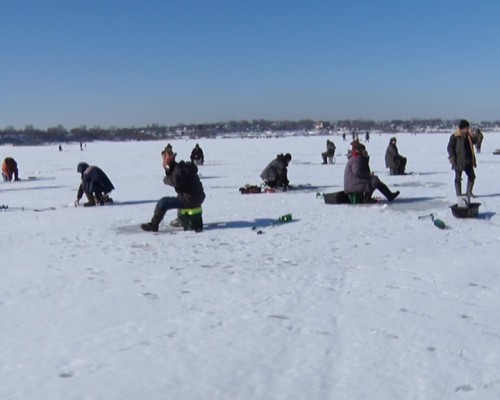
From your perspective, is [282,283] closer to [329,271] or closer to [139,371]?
[329,271]

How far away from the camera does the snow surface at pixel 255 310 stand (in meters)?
4.20

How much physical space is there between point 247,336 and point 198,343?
0.40 meters

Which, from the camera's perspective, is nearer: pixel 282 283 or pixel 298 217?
pixel 282 283

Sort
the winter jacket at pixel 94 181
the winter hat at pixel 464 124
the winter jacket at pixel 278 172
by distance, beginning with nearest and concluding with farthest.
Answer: the winter hat at pixel 464 124, the winter jacket at pixel 94 181, the winter jacket at pixel 278 172

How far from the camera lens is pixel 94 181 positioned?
14625 mm

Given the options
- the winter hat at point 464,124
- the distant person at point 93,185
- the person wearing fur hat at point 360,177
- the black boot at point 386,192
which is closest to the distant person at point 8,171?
the distant person at point 93,185

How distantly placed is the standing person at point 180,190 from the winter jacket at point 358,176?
384 cm

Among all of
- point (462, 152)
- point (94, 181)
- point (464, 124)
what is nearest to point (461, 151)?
point (462, 152)

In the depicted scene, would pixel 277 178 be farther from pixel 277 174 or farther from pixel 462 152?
pixel 462 152

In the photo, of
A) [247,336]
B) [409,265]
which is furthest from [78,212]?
[247,336]

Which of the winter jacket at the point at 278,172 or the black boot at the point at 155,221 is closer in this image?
the black boot at the point at 155,221

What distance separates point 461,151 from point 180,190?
19.1 feet

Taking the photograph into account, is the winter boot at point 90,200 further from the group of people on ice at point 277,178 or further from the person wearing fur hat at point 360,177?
the person wearing fur hat at point 360,177

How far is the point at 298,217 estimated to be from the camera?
11812mm
